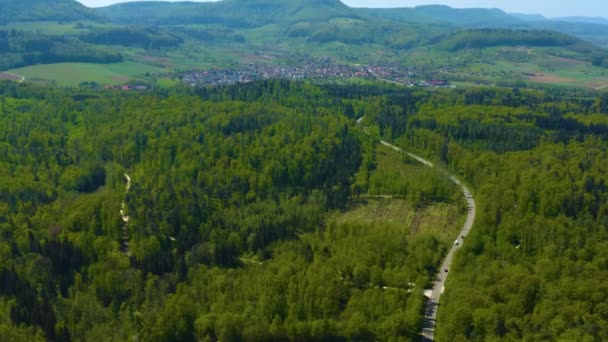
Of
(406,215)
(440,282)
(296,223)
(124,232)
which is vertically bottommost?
(124,232)

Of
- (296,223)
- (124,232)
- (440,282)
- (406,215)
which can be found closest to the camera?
(440,282)

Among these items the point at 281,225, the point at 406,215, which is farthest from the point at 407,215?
the point at 281,225

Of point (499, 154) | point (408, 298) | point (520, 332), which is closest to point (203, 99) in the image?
point (499, 154)

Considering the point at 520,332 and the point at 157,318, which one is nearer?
the point at 520,332

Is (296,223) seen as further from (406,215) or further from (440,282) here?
(440,282)

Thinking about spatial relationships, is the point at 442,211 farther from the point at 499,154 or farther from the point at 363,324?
the point at 363,324

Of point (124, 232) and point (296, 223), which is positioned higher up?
point (296, 223)

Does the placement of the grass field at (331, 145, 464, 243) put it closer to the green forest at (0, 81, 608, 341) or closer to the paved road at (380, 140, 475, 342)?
the green forest at (0, 81, 608, 341)

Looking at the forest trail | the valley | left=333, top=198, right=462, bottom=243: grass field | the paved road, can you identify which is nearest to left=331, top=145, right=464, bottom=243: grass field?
left=333, top=198, right=462, bottom=243: grass field
